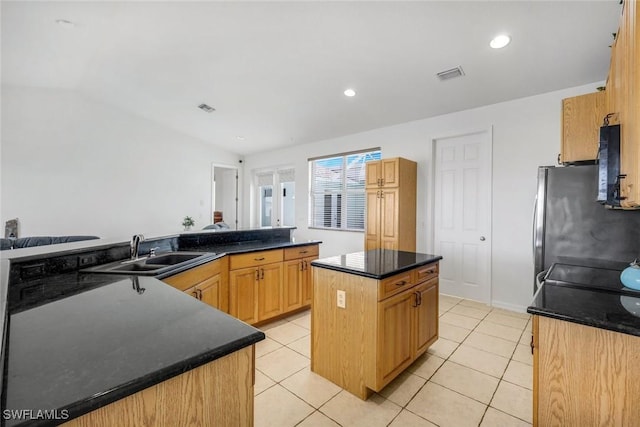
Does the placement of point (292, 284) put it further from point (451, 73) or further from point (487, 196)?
point (451, 73)

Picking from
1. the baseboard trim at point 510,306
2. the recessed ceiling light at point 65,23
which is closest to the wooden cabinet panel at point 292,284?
the baseboard trim at point 510,306

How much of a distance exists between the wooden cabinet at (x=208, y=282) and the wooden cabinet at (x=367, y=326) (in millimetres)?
892

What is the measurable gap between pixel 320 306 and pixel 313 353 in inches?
15.4

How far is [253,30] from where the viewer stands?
2.77m

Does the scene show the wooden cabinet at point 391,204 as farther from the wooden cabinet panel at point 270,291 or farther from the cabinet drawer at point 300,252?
the wooden cabinet panel at point 270,291

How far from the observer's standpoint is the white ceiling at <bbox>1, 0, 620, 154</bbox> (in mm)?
2357

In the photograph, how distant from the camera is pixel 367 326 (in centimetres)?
184

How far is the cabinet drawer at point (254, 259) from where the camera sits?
8.95 ft

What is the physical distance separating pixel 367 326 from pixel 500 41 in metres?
2.74

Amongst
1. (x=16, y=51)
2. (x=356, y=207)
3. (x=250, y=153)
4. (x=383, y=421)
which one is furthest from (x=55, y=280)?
(x=250, y=153)

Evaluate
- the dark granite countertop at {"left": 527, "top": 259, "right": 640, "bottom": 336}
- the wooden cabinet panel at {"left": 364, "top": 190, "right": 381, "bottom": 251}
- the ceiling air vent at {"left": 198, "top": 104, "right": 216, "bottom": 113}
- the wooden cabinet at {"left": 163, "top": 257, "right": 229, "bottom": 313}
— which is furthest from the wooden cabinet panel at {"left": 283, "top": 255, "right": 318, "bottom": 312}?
the ceiling air vent at {"left": 198, "top": 104, "right": 216, "bottom": 113}

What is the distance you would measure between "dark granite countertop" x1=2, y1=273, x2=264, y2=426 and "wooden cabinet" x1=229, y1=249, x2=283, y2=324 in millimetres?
1532

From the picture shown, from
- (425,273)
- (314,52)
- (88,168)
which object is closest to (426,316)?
(425,273)

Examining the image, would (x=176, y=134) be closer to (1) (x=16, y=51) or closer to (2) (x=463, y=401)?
(1) (x=16, y=51)
